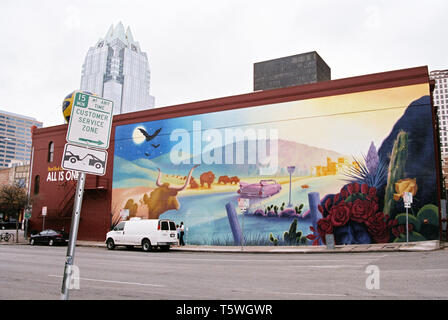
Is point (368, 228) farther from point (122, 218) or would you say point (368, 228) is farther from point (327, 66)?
point (327, 66)

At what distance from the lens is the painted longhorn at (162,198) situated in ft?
98.1

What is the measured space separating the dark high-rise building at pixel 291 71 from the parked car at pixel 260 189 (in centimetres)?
11622

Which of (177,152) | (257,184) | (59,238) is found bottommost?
(59,238)

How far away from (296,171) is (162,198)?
11169 millimetres

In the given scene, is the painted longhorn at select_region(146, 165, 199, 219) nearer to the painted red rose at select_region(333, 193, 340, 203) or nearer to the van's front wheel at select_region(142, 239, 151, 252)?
the van's front wheel at select_region(142, 239, 151, 252)

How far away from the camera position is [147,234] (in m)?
24.5

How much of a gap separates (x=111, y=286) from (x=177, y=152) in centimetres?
2101

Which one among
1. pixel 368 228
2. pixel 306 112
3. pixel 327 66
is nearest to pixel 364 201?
pixel 368 228

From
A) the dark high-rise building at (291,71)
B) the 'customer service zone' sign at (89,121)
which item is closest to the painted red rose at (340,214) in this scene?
the 'customer service zone' sign at (89,121)

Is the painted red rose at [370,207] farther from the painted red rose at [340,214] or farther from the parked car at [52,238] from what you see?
the parked car at [52,238]

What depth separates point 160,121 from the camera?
3166 centimetres

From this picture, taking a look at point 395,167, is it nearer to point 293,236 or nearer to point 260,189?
point 293,236

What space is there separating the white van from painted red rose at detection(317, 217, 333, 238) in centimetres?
909
